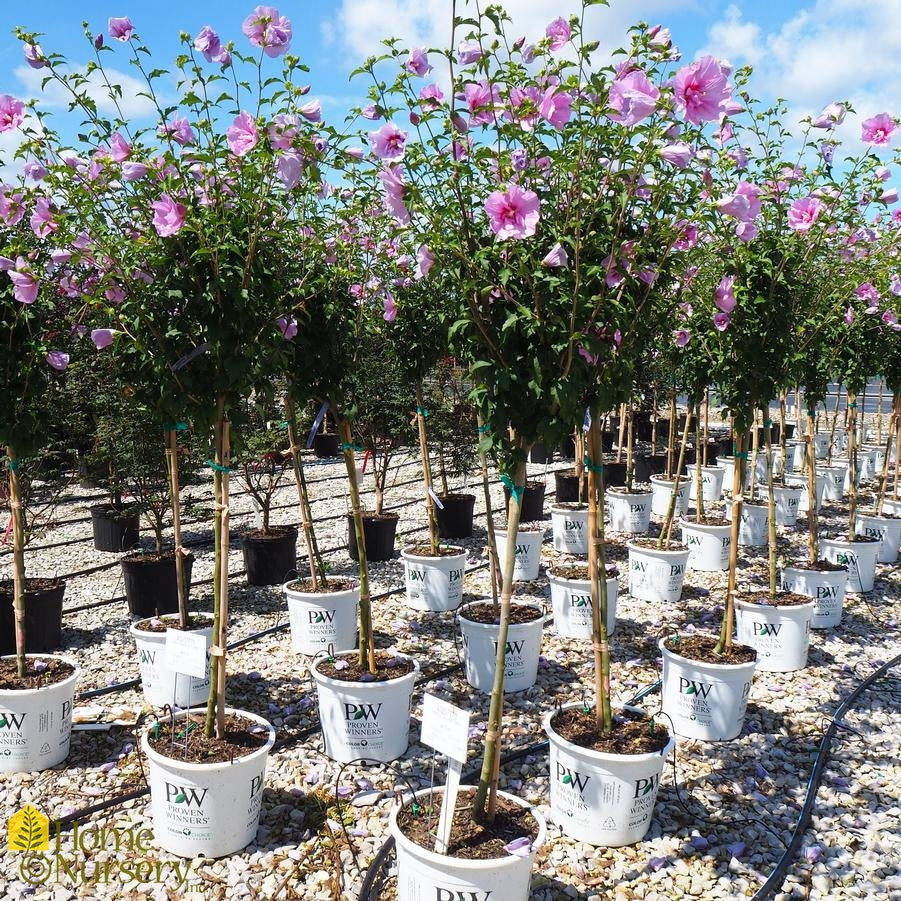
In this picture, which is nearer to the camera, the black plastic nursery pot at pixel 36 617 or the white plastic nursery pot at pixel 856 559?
the black plastic nursery pot at pixel 36 617

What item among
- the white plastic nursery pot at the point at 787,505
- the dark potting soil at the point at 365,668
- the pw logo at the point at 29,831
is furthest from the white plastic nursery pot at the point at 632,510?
the pw logo at the point at 29,831

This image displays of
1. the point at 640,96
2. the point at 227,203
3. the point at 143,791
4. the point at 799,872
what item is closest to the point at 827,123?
the point at 640,96

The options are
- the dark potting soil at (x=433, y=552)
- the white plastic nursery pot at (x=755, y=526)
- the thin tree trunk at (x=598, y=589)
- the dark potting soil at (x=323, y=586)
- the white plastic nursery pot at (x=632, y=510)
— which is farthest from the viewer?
the white plastic nursery pot at (x=632, y=510)

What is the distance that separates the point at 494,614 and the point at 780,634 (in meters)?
1.79

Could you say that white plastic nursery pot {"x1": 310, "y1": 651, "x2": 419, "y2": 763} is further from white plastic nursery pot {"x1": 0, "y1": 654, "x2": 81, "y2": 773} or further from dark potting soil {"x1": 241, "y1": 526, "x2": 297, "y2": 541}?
dark potting soil {"x1": 241, "y1": 526, "x2": 297, "y2": 541}

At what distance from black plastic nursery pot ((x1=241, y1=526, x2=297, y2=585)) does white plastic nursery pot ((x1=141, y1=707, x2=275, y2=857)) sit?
334 cm

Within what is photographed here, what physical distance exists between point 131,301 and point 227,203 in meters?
0.55

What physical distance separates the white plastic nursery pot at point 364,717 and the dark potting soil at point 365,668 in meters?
0.06

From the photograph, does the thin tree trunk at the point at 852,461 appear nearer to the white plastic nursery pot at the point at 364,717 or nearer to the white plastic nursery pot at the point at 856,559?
the white plastic nursery pot at the point at 856,559

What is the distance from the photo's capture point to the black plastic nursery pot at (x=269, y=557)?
20.8ft

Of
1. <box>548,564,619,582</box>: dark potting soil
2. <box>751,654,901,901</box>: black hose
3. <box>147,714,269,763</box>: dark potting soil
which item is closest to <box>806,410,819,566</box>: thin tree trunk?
<box>751,654,901,901</box>: black hose

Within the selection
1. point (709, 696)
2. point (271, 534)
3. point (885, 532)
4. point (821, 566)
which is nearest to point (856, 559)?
point (821, 566)

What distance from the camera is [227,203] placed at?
3.02 meters

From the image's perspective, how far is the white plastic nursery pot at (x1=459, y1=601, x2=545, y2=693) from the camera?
14.4ft
